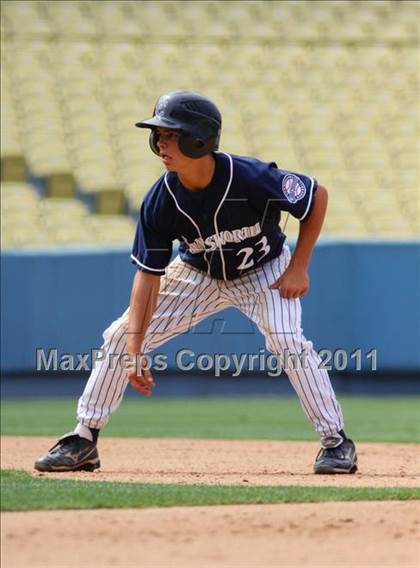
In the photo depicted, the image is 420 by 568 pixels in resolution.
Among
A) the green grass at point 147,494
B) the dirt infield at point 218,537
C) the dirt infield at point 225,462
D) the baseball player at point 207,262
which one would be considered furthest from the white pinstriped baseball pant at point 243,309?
the dirt infield at point 218,537

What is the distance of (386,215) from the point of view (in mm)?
11836

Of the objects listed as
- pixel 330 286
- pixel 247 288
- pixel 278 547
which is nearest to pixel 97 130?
pixel 330 286

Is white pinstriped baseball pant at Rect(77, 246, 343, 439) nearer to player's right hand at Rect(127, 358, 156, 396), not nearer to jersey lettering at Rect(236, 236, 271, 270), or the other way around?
jersey lettering at Rect(236, 236, 271, 270)

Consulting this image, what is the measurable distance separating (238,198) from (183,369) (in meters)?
5.45

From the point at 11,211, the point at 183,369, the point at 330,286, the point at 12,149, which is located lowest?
the point at 183,369

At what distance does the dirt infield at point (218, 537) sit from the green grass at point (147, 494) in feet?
0.30

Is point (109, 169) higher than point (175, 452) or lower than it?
higher

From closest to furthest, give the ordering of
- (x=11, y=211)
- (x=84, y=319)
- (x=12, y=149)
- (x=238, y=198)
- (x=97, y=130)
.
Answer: (x=238, y=198)
(x=84, y=319)
(x=11, y=211)
(x=12, y=149)
(x=97, y=130)

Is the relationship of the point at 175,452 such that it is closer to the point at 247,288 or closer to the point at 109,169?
the point at 247,288

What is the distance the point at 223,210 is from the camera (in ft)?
14.4

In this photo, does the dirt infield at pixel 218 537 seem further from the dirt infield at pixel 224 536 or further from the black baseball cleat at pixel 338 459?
the black baseball cleat at pixel 338 459

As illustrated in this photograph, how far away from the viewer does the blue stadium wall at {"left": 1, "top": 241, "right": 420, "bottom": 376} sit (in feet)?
30.9

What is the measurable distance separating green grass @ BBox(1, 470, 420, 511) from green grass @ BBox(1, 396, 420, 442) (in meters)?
2.87

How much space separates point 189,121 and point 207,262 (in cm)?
62
